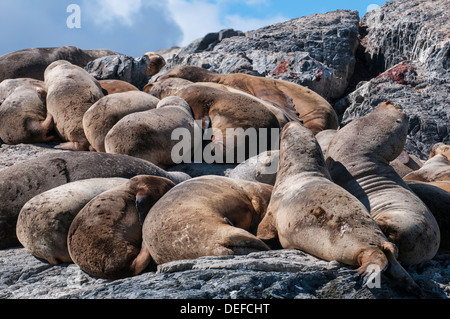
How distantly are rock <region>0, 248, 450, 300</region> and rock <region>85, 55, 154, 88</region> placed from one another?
26.9ft

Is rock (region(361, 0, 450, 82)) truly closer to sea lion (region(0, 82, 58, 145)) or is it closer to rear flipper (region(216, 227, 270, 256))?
sea lion (region(0, 82, 58, 145))

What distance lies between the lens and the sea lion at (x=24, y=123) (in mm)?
8422

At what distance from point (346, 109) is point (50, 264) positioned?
25.6 feet

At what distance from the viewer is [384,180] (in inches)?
182

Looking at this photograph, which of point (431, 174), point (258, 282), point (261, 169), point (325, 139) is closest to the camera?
point (258, 282)

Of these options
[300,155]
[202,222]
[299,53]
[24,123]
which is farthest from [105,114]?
[299,53]

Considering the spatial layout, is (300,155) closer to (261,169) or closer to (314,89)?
(261,169)

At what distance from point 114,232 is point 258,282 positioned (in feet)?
5.39

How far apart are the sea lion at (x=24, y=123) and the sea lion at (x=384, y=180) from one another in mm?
4857

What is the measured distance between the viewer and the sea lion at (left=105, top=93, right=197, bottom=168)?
6.51 metres

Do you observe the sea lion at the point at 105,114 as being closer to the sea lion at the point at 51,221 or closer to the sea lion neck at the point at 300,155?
the sea lion at the point at 51,221

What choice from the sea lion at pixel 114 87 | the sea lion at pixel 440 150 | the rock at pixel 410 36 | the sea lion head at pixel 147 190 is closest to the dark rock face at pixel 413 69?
the rock at pixel 410 36

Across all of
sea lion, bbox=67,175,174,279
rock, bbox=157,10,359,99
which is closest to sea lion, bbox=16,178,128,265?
sea lion, bbox=67,175,174,279
